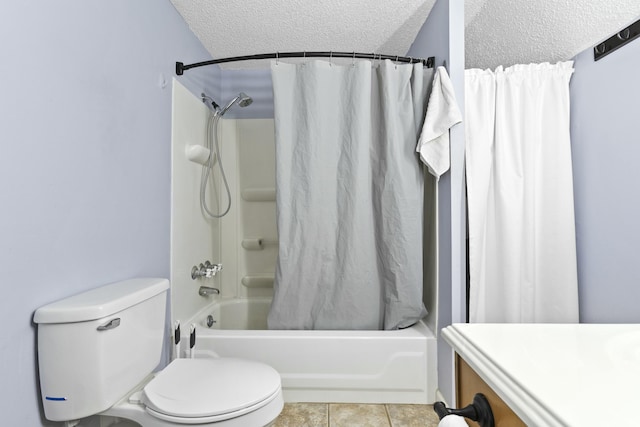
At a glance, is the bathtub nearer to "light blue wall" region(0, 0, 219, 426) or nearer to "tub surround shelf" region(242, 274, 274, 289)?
"light blue wall" region(0, 0, 219, 426)

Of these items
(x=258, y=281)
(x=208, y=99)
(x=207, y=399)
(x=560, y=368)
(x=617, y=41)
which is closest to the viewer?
(x=560, y=368)

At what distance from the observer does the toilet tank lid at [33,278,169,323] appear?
108cm

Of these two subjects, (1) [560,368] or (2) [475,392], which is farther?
(2) [475,392]

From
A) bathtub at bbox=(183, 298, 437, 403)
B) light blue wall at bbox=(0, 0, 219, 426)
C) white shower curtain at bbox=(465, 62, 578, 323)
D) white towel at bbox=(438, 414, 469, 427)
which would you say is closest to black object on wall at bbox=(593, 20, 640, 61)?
white shower curtain at bbox=(465, 62, 578, 323)

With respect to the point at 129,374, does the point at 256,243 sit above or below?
above

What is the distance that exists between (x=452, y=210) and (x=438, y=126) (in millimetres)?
435

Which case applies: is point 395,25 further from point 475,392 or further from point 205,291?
point 475,392

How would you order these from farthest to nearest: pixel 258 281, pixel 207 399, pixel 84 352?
pixel 258 281
pixel 207 399
pixel 84 352

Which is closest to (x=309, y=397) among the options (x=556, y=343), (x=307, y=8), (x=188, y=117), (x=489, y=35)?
(x=556, y=343)

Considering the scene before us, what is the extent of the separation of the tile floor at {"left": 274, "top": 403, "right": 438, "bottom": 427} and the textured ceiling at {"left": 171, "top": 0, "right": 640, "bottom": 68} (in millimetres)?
2079

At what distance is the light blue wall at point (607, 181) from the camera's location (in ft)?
5.48

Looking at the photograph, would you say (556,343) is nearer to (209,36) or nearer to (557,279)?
(557,279)

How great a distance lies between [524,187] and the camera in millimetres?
1996

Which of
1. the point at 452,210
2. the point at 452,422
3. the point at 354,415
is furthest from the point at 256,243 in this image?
the point at 452,422
